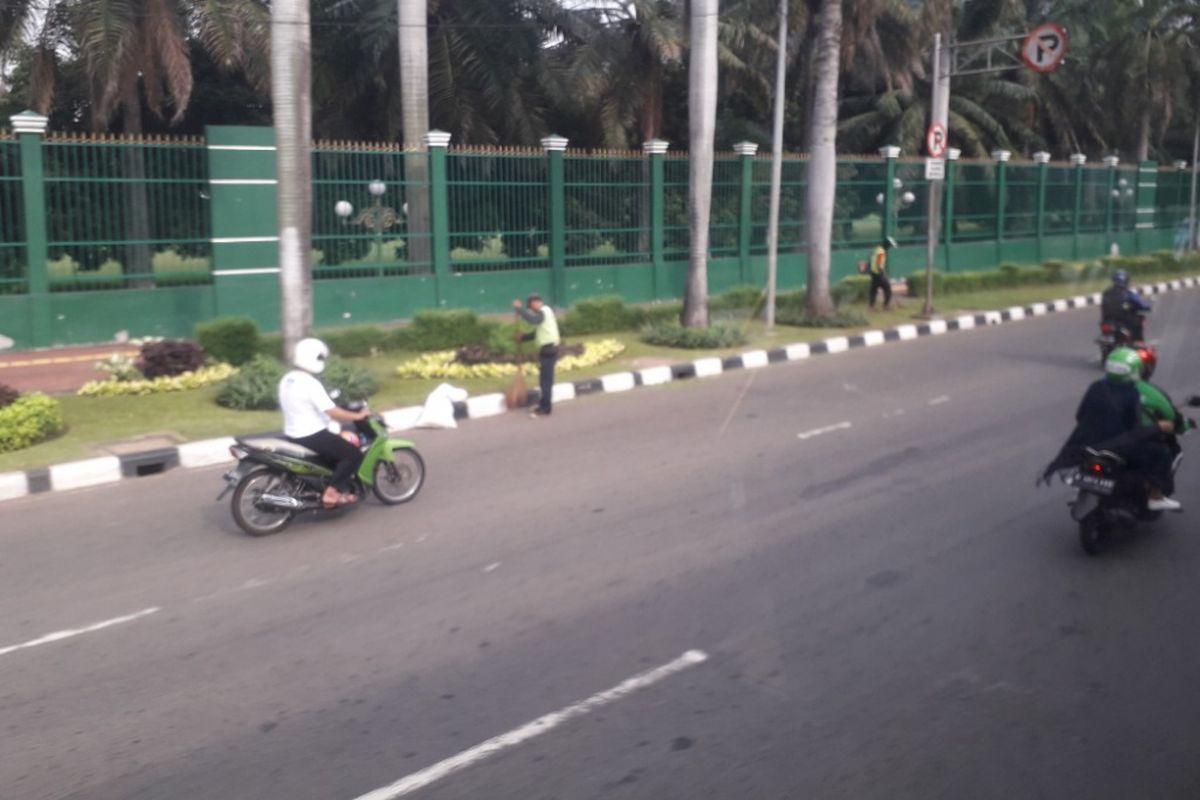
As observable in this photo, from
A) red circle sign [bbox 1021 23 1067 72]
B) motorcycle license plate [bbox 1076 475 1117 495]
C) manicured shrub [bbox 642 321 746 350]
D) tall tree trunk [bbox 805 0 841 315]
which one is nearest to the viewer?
A: motorcycle license plate [bbox 1076 475 1117 495]

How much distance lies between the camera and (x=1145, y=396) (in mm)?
7035

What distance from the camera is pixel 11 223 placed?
45.9ft

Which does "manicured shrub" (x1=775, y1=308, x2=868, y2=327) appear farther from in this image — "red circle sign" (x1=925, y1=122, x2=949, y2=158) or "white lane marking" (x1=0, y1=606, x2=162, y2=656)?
"white lane marking" (x1=0, y1=606, x2=162, y2=656)

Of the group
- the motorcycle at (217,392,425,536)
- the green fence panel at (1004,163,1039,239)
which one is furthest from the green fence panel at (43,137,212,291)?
the green fence panel at (1004,163,1039,239)

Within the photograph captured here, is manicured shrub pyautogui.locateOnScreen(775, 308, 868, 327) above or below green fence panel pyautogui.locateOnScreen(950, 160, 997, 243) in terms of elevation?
below

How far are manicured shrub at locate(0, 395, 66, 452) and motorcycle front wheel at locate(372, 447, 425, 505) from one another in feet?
11.8

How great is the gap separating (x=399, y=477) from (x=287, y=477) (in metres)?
0.91

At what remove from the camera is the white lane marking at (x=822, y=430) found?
34.8ft

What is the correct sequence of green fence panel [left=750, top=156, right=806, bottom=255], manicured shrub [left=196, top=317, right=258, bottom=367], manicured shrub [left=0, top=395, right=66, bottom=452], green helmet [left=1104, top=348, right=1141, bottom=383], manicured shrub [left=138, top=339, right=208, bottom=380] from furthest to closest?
1. green fence panel [left=750, top=156, right=806, bottom=255]
2. manicured shrub [left=196, top=317, right=258, bottom=367]
3. manicured shrub [left=138, top=339, right=208, bottom=380]
4. manicured shrub [left=0, top=395, right=66, bottom=452]
5. green helmet [left=1104, top=348, right=1141, bottom=383]

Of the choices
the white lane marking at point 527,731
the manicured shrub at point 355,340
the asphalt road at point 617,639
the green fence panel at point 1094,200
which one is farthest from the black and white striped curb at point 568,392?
the green fence panel at point 1094,200

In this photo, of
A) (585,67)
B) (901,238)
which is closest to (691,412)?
(585,67)

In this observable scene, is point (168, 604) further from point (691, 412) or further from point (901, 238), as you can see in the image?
point (901, 238)

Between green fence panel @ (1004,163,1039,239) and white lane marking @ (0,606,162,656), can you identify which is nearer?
white lane marking @ (0,606,162,656)

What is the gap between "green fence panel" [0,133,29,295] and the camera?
1387cm
